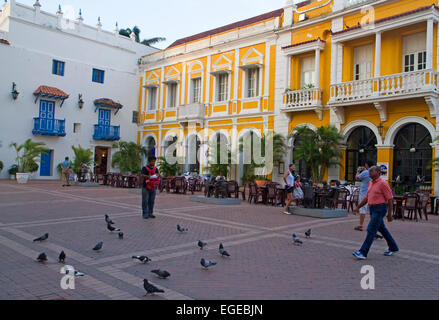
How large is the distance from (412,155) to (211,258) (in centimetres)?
1457

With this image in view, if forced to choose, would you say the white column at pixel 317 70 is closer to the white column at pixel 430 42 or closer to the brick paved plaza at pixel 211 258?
the white column at pixel 430 42

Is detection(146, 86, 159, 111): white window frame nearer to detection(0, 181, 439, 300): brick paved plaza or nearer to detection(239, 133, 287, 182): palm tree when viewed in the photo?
detection(239, 133, 287, 182): palm tree

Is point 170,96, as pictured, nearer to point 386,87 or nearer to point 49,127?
point 49,127

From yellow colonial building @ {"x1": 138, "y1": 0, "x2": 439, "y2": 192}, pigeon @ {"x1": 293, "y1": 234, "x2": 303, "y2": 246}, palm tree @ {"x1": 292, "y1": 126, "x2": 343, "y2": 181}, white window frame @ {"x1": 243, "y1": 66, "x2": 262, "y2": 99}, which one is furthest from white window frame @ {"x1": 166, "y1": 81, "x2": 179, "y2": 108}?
pigeon @ {"x1": 293, "y1": 234, "x2": 303, "y2": 246}

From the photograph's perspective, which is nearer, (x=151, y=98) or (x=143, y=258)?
(x=143, y=258)

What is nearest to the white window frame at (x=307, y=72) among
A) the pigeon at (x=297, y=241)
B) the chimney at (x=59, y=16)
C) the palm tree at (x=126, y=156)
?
the palm tree at (x=126, y=156)

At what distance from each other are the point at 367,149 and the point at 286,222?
10420 mm

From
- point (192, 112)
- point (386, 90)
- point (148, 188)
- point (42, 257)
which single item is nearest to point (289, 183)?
point (148, 188)

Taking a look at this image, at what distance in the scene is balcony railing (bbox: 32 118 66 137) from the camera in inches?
1093

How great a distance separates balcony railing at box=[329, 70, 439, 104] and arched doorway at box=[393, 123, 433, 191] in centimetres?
191

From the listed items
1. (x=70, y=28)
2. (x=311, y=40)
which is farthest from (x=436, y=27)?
(x=70, y=28)

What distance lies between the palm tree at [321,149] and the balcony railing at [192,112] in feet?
31.7

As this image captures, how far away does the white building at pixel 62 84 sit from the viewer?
27016 millimetres

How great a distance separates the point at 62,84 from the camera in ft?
96.7
